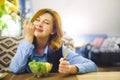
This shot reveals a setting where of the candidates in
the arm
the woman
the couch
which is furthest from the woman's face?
the couch

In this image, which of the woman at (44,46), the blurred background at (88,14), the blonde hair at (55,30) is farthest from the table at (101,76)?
the blurred background at (88,14)

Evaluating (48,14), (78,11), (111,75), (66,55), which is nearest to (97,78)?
(111,75)

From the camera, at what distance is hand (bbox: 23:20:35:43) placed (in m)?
1.60

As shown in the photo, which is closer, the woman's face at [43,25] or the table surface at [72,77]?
the table surface at [72,77]

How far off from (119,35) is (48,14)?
3.20 meters

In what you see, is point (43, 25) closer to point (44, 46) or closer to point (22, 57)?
point (44, 46)

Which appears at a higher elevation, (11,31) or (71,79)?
(11,31)

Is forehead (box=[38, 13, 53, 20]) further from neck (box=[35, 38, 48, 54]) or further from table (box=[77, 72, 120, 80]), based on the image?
table (box=[77, 72, 120, 80])

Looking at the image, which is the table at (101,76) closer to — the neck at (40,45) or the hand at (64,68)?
the hand at (64,68)

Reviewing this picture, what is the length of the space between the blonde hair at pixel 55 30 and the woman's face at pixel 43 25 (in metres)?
0.03

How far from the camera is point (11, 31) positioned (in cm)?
215

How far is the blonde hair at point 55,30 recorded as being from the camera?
1.68 meters

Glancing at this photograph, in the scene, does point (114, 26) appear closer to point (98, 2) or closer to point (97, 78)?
point (98, 2)

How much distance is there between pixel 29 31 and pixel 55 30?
0.67ft
